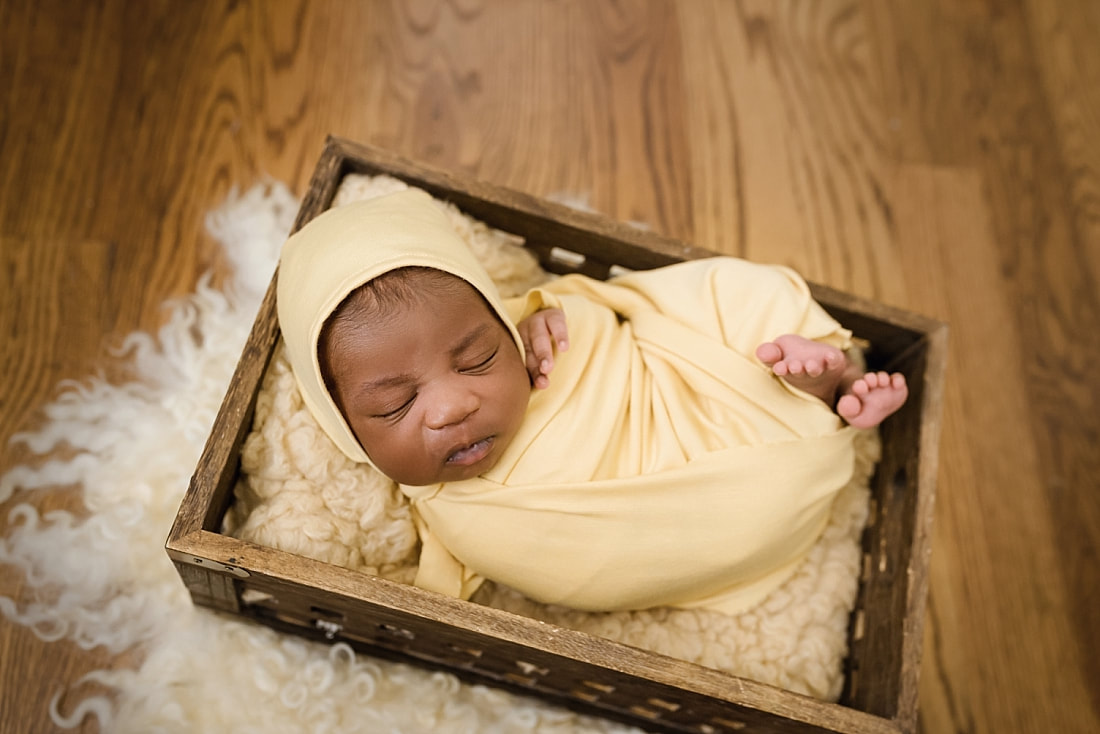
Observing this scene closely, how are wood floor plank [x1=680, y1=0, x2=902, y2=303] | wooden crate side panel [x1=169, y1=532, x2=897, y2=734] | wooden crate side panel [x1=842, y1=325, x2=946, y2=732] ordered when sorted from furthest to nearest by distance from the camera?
wood floor plank [x1=680, y1=0, x2=902, y2=303]
wooden crate side panel [x1=842, y1=325, x2=946, y2=732]
wooden crate side panel [x1=169, y1=532, x2=897, y2=734]

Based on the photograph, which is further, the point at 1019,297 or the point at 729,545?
the point at 1019,297

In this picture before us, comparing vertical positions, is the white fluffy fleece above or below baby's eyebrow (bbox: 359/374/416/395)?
below

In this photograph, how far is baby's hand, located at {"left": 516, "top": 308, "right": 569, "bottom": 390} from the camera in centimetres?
94

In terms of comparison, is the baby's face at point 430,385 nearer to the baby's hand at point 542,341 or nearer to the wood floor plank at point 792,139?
the baby's hand at point 542,341

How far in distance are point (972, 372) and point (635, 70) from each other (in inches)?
29.8

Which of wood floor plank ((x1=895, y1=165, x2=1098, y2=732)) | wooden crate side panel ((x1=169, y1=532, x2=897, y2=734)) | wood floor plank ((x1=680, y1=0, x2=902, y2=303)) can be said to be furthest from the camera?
wood floor plank ((x1=680, y1=0, x2=902, y2=303))

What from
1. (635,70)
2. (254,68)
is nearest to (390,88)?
(254,68)

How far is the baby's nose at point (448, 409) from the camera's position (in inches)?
32.5

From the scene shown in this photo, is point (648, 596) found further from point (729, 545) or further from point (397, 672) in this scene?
point (397, 672)

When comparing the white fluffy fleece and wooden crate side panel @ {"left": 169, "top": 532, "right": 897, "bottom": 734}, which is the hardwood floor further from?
wooden crate side panel @ {"left": 169, "top": 532, "right": 897, "bottom": 734}

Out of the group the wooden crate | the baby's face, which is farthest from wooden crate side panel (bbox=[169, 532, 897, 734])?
the baby's face

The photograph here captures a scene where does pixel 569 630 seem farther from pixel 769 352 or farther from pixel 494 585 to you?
pixel 769 352

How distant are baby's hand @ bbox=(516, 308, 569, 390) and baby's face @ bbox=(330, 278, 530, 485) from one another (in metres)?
0.06

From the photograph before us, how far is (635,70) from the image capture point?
1.57 meters
